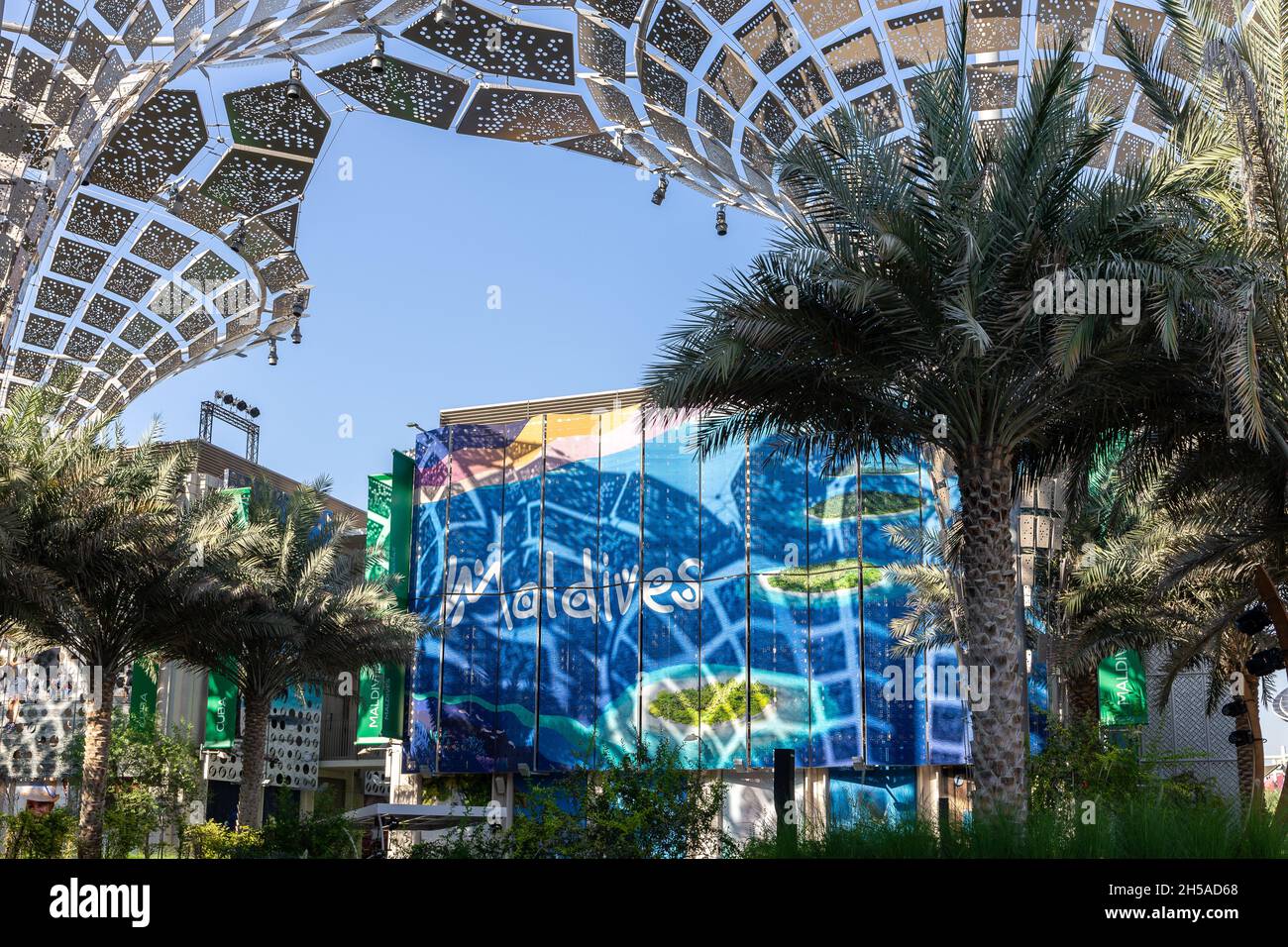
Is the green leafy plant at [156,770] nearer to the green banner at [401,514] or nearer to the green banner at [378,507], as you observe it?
the green banner at [401,514]

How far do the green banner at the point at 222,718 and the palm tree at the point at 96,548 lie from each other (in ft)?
58.5

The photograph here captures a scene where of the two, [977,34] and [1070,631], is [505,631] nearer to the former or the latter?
[1070,631]

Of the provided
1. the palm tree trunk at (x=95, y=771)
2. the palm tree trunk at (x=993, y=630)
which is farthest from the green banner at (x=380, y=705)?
the palm tree trunk at (x=993, y=630)

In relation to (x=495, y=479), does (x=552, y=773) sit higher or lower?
lower

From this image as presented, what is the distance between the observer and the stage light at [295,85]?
2348cm

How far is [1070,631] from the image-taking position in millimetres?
27266

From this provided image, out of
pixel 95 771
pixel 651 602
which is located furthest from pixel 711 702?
pixel 95 771

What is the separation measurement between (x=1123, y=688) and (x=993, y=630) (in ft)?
80.5

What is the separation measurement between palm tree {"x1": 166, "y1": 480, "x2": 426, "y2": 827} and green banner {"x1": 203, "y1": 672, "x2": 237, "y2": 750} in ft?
36.4

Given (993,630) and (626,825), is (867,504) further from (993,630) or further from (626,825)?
(626,825)

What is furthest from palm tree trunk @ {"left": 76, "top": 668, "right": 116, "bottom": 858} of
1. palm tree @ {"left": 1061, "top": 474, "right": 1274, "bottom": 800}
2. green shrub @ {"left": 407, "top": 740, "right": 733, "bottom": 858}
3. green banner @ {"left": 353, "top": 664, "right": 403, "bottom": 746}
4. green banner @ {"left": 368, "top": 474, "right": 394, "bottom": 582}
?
green banner @ {"left": 368, "top": 474, "right": 394, "bottom": 582}

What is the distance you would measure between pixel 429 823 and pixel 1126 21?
19476mm

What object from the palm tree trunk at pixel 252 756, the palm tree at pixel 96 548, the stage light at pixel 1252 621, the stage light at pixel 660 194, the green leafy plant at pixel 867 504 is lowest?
the palm tree trunk at pixel 252 756
